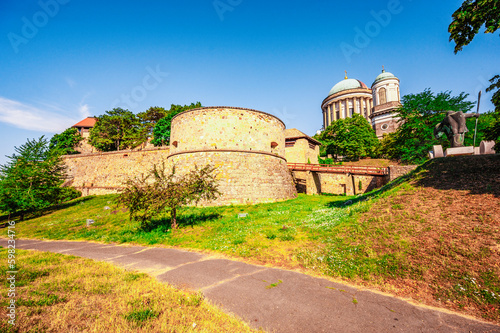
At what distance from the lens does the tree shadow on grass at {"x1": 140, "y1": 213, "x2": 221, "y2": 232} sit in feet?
37.4

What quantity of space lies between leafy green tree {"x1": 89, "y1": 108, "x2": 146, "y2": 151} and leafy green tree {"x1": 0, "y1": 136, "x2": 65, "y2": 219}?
822 inches

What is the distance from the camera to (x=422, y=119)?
2188 centimetres

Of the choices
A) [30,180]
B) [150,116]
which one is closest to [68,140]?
[150,116]

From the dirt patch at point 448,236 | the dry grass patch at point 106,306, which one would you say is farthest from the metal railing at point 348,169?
the dry grass patch at point 106,306

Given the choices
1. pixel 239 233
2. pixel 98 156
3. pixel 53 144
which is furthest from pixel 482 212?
pixel 53 144

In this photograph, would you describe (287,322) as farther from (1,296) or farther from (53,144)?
(53,144)

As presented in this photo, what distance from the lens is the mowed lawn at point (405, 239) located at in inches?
179

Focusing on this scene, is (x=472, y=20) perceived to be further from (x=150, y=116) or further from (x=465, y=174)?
(x=150, y=116)

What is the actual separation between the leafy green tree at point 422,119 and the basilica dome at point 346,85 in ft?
170

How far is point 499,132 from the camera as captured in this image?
8.31 meters

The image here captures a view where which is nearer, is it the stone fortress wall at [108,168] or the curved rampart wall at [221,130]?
the curved rampart wall at [221,130]

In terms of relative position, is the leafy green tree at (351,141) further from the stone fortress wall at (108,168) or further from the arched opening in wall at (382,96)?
the stone fortress wall at (108,168)

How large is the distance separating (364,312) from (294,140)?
102ft

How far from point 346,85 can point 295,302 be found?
8225 centimetres
